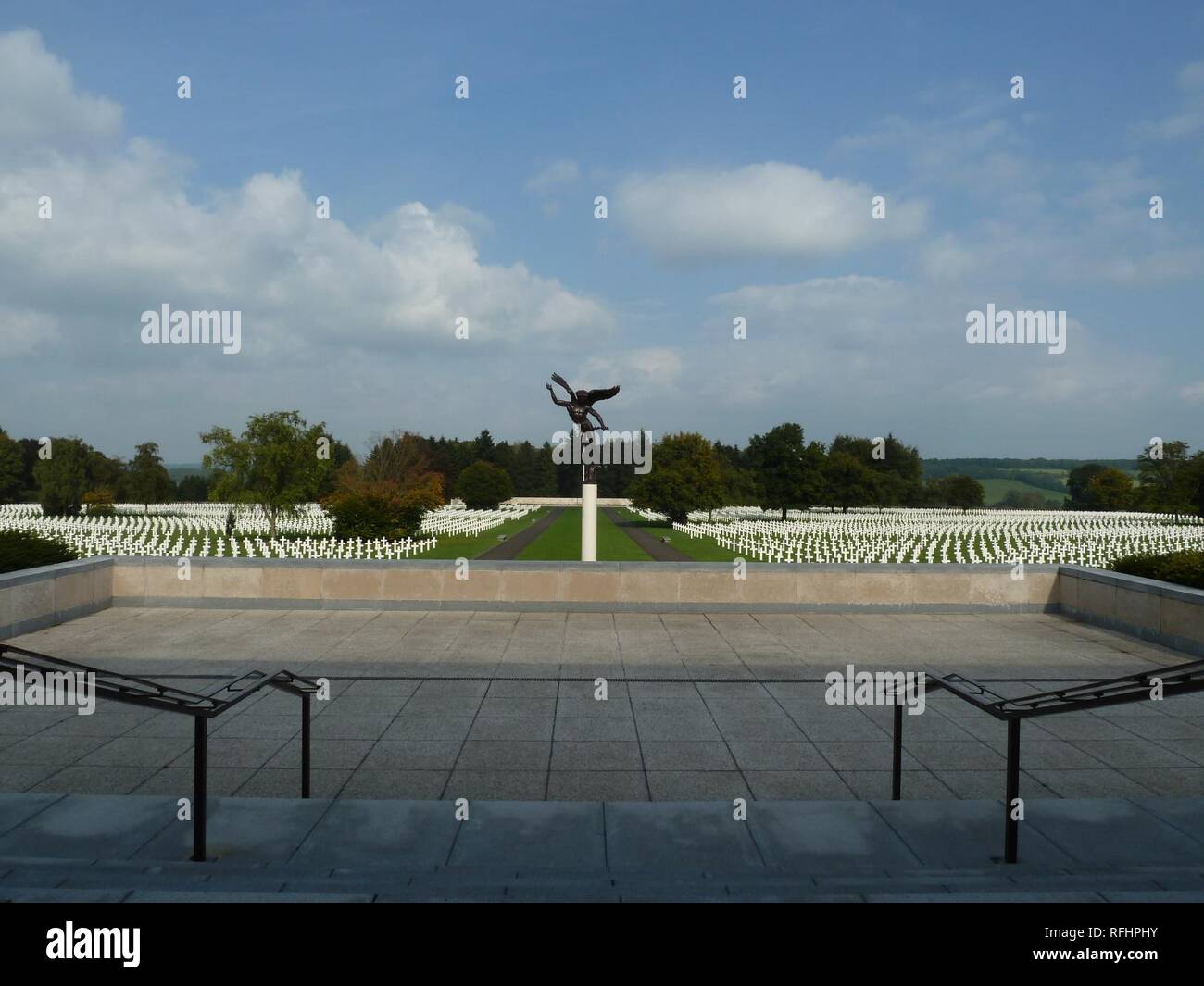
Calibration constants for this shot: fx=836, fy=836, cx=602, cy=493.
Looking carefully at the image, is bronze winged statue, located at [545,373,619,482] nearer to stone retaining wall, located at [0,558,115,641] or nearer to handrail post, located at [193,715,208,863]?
stone retaining wall, located at [0,558,115,641]

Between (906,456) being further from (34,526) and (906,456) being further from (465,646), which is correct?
(465,646)

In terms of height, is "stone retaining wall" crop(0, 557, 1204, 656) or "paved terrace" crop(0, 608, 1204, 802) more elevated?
"stone retaining wall" crop(0, 557, 1204, 656)

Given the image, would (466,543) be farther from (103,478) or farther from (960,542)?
(103,478)

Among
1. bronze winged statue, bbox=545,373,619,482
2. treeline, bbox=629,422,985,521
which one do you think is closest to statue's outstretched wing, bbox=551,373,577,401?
bronze winged statue, bbox=545,373,619,482

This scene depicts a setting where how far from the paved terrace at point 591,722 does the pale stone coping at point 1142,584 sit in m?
0.73

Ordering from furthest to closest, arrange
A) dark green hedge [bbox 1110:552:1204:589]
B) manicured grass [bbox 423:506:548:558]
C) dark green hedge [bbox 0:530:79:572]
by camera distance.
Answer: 1. manicured grass [bbox 423:506:548:558]
2. dark green hedge [bbox 0:530:79:572]
3. dark green hedge [bbox 1110:552:1204:589]

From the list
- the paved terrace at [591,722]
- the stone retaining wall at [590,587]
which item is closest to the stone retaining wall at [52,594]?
the stone retaining wall at [590,587]

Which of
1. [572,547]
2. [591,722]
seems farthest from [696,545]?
[591,722]

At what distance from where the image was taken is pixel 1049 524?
161ft

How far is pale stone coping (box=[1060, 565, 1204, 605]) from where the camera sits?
1027 cm

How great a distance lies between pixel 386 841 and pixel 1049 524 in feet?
172

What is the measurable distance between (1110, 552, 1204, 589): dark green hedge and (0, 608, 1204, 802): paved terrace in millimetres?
1500

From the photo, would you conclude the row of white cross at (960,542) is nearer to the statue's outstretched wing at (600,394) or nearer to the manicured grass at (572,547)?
the manicured grass at (572,547)
